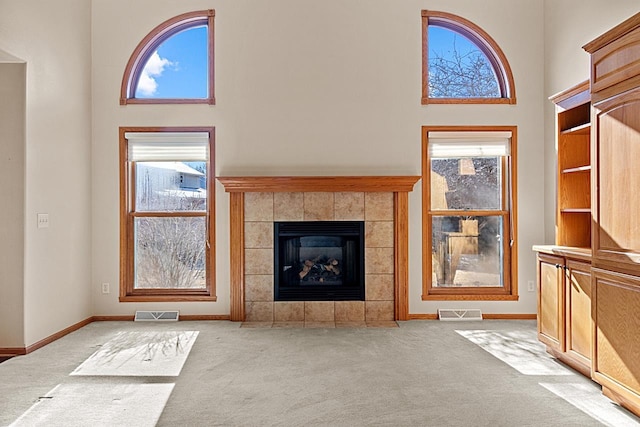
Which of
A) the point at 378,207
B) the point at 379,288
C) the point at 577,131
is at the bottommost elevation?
the point at 379,288

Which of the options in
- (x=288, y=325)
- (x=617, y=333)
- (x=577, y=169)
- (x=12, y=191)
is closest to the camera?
(x=617, y=333)

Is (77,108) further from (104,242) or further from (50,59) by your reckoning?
(104,242)

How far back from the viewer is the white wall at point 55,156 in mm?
3918

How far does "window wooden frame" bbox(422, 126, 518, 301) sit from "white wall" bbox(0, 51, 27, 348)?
374 cm

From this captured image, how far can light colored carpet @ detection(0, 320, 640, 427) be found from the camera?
2643mm

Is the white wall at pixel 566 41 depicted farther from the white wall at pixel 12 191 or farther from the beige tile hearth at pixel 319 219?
the white wall at pixel 12 191

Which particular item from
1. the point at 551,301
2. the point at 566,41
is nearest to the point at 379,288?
the point at 551,301

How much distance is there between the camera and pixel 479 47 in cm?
521

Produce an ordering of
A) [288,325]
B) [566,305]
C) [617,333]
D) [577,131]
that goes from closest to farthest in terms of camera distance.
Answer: [617,333], [566,305], [577,131], [288,325]

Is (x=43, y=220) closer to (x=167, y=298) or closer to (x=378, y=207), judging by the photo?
(x=167, y=298)

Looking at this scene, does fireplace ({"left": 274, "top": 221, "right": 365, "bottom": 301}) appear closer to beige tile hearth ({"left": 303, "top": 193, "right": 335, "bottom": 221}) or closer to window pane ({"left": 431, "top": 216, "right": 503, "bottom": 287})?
beige tile hearth ({"left": 303, "top": 193, "right": 335, "bottom": 221})

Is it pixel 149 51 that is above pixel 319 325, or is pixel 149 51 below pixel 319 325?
above

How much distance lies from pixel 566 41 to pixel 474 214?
191 cm

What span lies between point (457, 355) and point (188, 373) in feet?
6.79
